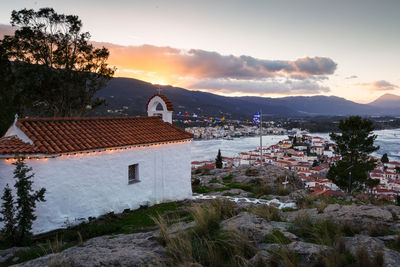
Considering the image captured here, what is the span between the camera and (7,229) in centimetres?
681

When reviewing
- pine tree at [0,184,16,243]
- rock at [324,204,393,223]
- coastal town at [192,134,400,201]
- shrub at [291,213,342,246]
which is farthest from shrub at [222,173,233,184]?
Answer: pine tree at [0,184,16,243]

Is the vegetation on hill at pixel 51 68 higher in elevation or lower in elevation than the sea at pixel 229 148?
higher

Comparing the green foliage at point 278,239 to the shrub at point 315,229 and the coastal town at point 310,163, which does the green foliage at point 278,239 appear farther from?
the coastal town at point 310,163

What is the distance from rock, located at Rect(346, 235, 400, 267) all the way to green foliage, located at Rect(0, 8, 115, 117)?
20794mm

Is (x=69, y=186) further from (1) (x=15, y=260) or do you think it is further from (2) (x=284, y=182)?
(2) (x=284, y=182)

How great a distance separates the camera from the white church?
26.0 feet

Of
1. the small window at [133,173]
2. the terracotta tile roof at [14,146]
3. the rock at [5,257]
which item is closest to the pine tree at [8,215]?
the rock at [5,257]

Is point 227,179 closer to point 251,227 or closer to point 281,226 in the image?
point 281,226

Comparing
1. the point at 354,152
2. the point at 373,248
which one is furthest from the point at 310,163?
the point at 373,248

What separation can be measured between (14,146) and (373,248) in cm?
923

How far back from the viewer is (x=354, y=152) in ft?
84.6

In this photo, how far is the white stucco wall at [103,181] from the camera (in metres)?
7.98

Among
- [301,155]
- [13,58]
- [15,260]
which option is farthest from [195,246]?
[301,155]

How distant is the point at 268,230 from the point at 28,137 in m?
7.65
